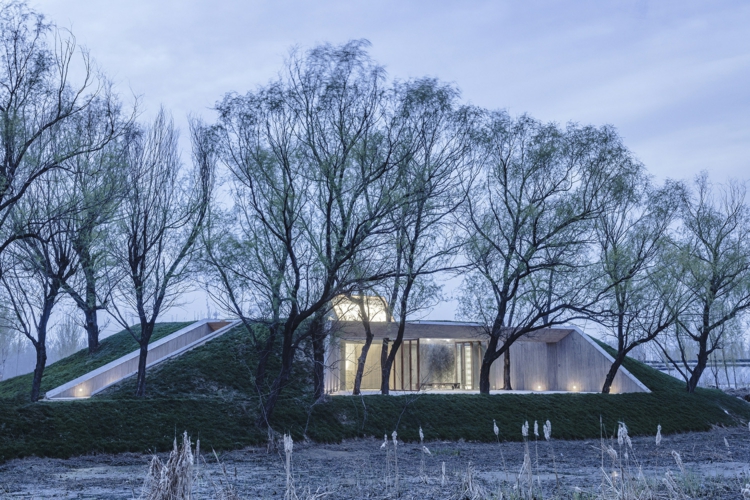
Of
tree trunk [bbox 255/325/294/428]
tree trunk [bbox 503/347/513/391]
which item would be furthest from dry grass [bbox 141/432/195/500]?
tree trunk [bbox 503/347/513/391]

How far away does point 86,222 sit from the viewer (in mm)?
16781

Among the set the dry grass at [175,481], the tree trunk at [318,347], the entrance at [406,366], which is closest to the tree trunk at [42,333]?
the tree trunk at [318,347]

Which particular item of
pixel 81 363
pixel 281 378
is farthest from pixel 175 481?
pixel 81 363

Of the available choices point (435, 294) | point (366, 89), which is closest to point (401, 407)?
point (435, 294)

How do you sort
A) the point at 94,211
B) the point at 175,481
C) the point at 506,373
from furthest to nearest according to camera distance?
the point at 506,373
the point at 94,211
the point at 175,481

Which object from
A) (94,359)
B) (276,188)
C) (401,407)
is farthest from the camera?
(94,359)

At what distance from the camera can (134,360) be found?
2500 centimetres

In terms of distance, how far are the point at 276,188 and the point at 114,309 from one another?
688 centimetres

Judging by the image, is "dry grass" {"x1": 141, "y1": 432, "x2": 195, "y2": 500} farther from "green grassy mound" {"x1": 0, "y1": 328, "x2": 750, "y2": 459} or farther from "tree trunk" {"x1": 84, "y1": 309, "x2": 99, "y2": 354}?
"tree trunk" {"x1": 84, "y1": 309, "x2": 99, "y2": 354}

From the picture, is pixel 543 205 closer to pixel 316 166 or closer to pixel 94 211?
pixel 316 166

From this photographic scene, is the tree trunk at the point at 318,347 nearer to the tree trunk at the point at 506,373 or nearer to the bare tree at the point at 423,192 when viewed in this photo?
the bare tree at the point at 423,192

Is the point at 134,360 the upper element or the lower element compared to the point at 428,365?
lower

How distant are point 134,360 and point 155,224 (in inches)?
272

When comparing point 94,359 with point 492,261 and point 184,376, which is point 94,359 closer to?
point 184,376
